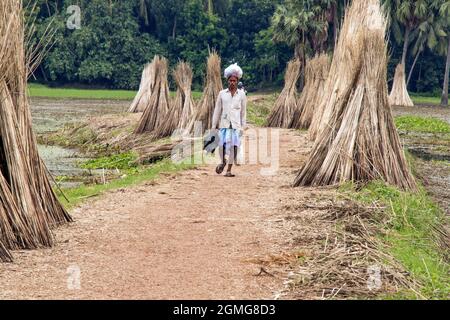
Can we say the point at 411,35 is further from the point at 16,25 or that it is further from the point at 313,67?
the point at 16,25

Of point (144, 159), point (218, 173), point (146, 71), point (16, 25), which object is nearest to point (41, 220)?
point (16, 25)

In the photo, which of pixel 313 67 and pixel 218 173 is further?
pixel 313 67

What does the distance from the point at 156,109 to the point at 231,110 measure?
8612 millimetres

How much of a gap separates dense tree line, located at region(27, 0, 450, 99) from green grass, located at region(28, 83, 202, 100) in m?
0.88

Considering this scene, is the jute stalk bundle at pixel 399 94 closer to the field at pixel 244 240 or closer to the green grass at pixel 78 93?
the green grass at pixel 78 93

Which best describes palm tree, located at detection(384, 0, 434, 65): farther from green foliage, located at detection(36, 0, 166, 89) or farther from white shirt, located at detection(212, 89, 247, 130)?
white shirt, located at detection(212, 89, 247, 130)

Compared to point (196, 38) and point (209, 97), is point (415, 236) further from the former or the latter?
point (196, 38)

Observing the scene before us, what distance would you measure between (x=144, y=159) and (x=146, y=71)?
28.9 ft

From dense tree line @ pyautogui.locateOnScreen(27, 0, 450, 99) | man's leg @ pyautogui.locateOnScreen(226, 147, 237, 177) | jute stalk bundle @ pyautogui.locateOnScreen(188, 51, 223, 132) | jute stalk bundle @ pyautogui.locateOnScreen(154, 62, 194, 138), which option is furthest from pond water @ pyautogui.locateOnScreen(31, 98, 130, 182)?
dense tree line @ pyautogui.locateOnScreen(27, 0, 450, 99)

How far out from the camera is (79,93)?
42156mm

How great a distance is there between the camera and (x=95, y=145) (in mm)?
19625

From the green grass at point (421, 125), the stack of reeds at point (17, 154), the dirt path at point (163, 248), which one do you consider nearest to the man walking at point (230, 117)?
the dirt path at point (163, 248)

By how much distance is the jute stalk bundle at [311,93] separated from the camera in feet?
65.6
